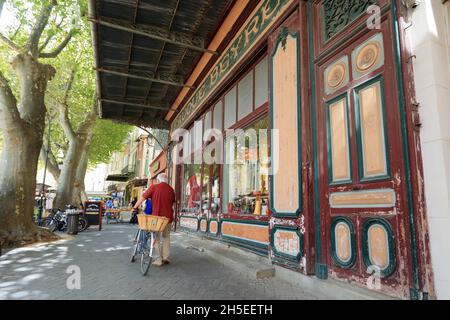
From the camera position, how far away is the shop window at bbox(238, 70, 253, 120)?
6762 millimetres

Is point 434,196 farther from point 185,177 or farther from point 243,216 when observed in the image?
point 185,177

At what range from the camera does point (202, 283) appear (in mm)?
4258

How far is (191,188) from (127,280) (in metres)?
5.98

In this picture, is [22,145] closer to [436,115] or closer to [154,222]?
[154,222]

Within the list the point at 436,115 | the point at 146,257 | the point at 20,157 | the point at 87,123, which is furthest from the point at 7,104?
the point at 436,115

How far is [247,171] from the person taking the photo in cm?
677

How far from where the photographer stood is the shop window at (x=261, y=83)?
6.07m

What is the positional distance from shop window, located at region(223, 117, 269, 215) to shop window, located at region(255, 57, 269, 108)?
440 mm

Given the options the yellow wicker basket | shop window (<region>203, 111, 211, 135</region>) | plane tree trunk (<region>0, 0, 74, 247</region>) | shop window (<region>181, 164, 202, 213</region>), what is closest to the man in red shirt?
the yellow wicker basket

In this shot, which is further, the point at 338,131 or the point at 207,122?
the point at 207,122

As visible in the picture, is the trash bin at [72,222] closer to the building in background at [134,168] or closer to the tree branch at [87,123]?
the tree branch at [87,123]

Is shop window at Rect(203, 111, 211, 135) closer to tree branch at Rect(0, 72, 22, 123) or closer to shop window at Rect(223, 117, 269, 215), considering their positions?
shop window at Rect(223, 117, 269, 215)
